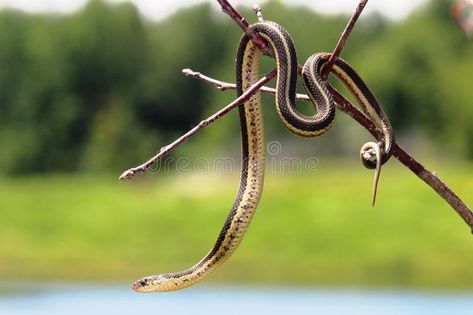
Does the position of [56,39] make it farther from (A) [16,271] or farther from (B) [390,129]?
(B) [390,129]

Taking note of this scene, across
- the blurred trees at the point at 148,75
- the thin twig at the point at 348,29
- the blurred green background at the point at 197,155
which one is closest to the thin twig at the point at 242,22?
the thin twig at the point at 348,29

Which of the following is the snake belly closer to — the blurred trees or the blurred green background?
the blurred green background

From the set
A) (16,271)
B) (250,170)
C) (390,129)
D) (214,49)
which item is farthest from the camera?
(214,49)

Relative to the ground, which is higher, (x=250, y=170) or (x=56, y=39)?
(x=56, y=39)

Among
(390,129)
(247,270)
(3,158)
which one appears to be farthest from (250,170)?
(3,158)

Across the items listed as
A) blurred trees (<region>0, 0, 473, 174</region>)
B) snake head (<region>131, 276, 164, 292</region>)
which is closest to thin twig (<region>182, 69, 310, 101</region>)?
snake head (<region>131, 276, 164, 292</region>)
